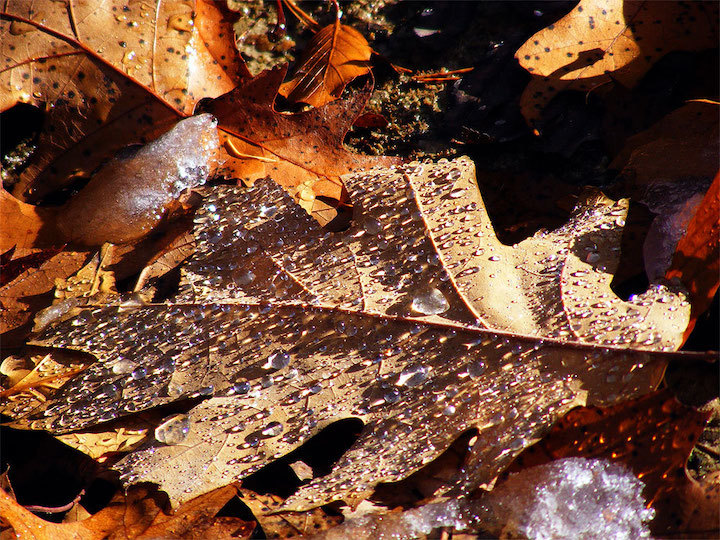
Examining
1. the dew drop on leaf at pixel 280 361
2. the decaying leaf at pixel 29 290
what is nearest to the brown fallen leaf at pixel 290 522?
the dew drop on leaf at pixel 280 361

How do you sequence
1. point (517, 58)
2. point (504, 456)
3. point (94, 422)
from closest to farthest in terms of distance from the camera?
point (504, 456) → point (94, 422) → point (517, 58)

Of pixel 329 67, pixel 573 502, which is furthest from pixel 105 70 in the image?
pixel 573 502

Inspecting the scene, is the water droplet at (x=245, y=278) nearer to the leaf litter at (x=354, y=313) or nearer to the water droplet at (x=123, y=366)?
the leaf litter at (x=354, y=313)

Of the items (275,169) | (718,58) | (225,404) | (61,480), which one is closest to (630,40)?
(718,58)

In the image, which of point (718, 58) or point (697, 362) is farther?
point (718, 58)

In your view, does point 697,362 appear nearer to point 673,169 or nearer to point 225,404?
point 673,169

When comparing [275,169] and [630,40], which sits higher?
[275,169]
